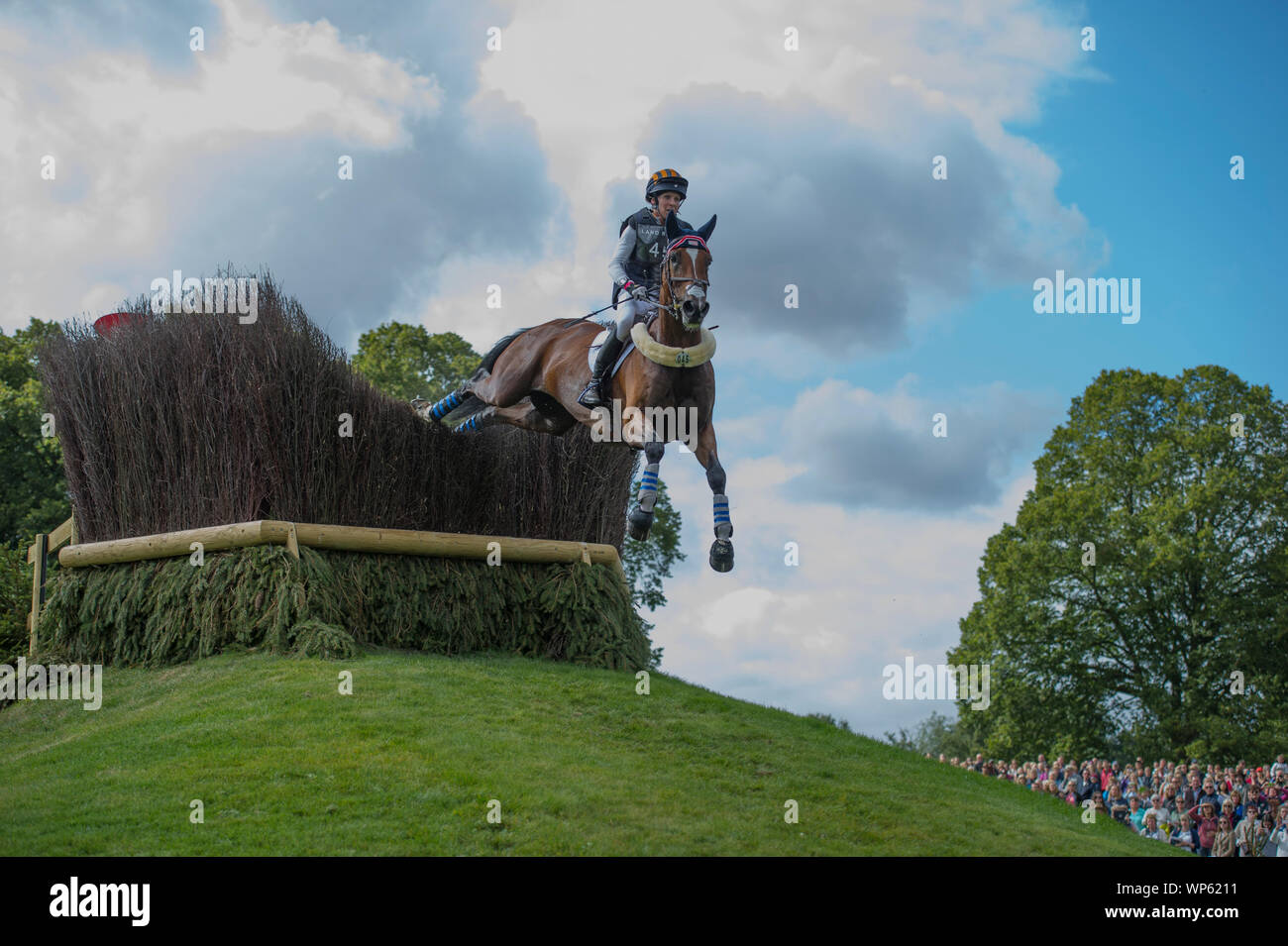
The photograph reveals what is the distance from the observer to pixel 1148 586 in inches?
1251

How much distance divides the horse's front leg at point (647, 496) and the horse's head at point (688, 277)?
3.76 feet

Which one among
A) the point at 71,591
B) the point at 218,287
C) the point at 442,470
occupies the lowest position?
the point at 71,591

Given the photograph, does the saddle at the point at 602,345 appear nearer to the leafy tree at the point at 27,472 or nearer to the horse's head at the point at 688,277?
the horse's head at the point at 688,277

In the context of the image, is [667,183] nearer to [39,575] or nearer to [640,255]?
[640,255]

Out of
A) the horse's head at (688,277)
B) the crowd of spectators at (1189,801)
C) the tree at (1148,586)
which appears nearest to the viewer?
the horse's head at (688,277)

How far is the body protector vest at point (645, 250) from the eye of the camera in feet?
39.7

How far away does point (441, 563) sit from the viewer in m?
15.8

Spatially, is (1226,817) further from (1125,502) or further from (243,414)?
(1125,502)

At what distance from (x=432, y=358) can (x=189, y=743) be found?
27742 mm

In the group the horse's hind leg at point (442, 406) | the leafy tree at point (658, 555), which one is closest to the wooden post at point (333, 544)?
the horse's hind leg at point (442, 406)

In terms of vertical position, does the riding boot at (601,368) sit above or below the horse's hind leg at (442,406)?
below

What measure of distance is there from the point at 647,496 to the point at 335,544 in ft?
19.3

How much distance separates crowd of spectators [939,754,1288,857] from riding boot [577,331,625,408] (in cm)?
734
